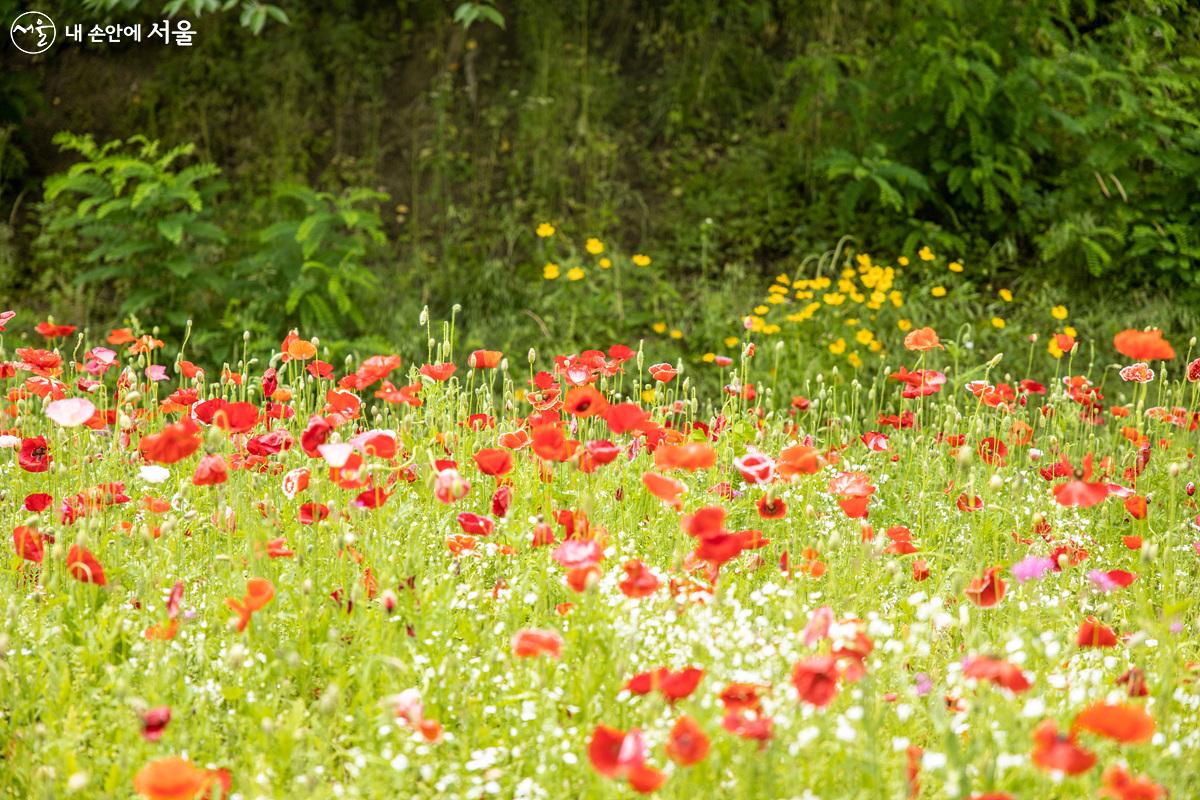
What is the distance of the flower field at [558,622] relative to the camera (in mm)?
1778

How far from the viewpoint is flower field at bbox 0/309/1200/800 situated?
1778 millimetres

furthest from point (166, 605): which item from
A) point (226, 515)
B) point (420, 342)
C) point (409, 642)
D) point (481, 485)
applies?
point (420, 342)

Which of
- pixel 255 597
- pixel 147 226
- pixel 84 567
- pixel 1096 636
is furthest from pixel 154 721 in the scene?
pixel 147 226

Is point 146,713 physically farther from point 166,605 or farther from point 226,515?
point 226,515

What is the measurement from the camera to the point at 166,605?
6.95 ft

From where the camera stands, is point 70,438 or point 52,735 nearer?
point 52,735

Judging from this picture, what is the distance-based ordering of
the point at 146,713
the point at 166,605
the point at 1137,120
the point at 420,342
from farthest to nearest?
the point at 1137,120 < the point at 420,342 < the point at 166,605 < the point at 146,713

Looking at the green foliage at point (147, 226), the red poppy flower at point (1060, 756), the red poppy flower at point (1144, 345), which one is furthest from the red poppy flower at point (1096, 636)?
the green foliage at point (147, 226)

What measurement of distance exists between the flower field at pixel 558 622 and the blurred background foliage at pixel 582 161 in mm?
2998

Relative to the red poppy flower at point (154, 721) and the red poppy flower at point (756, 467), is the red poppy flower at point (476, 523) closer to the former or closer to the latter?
the red poppy flower at point (756, 467)

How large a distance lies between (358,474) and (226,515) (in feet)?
1.29

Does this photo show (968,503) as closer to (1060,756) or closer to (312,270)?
(1060,756)

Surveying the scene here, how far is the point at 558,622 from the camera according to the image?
7.87ft

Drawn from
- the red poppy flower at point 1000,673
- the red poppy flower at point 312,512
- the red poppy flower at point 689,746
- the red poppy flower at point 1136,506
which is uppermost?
the red poppy flower at point 1000,673
